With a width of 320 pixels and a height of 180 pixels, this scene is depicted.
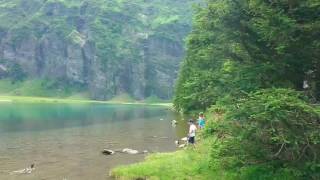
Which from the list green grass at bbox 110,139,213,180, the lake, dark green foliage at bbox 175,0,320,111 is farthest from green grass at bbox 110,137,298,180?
dark green foliage at bbox 175,0,320,111

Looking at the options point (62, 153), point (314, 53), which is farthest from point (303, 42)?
point (62, 153)

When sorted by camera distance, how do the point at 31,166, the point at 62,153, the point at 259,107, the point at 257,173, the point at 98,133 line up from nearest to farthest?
the point at 259,107 < the point at 257,173 < the point at 31,166 < the point at 62,153 < the point at 98,133

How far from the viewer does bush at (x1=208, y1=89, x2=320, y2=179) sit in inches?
824

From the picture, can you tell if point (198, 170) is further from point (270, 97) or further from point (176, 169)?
point (270, 97)

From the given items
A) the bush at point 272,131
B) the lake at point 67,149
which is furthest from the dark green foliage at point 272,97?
the lake at point 67,149

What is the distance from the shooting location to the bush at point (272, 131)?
68.6 ft

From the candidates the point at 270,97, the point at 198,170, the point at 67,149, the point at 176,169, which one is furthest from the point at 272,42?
the point at 67,149

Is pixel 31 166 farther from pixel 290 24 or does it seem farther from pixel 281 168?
pixel 290 24

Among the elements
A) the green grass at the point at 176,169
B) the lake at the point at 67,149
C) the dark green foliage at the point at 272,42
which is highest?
the dark green foliage at the point at 272,42

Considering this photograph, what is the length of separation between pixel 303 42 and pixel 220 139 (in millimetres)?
6959

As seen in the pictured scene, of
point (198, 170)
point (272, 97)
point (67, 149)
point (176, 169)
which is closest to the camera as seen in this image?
point (272, 97)

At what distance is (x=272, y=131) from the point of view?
2214 cm

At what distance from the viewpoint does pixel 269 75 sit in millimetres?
25188

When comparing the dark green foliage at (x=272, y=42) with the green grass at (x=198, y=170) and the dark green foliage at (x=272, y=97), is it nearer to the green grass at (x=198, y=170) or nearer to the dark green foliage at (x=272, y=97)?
the dark green foliage at (x=272, y=97)
